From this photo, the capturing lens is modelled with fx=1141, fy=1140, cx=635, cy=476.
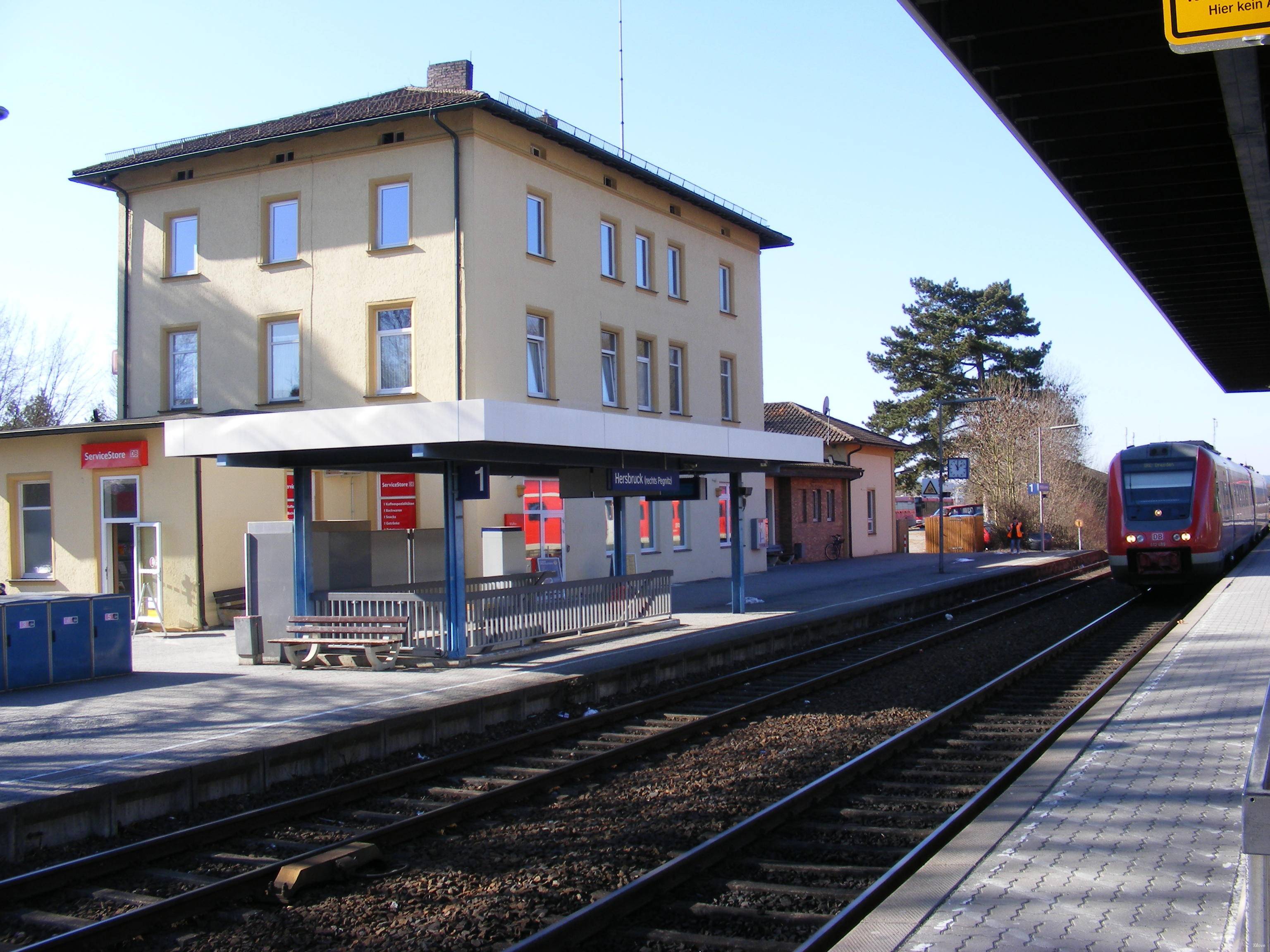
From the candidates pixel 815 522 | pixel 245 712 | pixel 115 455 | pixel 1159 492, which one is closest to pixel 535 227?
pixel 115 455

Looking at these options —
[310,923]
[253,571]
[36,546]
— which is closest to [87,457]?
[36,546]

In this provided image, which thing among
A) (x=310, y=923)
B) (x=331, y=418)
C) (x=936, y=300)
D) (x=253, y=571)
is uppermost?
(x=936, y=300)

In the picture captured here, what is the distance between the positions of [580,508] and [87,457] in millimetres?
9914

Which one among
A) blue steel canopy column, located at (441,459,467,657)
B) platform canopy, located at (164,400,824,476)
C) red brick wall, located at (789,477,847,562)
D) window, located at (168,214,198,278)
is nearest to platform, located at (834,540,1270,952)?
platform canopy, located at (164,400,824,476)

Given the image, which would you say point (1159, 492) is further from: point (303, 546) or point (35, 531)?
point (35, 531)

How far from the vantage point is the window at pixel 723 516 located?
101 feet

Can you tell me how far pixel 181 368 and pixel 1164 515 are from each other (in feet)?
67.9

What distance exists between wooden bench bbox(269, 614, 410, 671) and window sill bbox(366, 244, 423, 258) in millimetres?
9777

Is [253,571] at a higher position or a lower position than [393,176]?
lower

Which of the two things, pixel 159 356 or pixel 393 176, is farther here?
pixel 159 356

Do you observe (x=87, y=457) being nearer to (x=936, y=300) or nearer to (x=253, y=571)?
(x=253, y=571)

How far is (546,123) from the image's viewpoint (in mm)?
23000

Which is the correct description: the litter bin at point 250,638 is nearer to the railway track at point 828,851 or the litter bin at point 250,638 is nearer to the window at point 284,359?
the railway track at point 828,851

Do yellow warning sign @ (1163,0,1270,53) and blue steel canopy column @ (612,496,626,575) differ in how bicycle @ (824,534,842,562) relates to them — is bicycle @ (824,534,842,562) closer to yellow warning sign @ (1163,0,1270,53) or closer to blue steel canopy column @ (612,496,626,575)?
blue steel canopy column @ (612,496,626,575)
